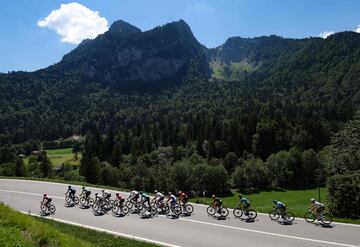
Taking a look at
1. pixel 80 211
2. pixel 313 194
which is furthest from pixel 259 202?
pixel 80 211

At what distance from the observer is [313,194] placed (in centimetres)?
8775

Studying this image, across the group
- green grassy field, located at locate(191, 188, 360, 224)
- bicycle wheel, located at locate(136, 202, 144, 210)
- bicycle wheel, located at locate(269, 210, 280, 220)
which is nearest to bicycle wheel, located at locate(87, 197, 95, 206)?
bicycle wheel, located at locate(136, 202, 144, 210)

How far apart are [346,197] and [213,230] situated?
353 inches

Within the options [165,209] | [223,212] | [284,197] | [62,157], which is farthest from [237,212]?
[62,157]

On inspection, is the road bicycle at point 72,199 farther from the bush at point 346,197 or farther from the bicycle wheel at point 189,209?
the bush at point 346,197

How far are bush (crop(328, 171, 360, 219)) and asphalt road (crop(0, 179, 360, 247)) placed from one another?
9.78 feet

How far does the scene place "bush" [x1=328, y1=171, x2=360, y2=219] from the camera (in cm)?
2561

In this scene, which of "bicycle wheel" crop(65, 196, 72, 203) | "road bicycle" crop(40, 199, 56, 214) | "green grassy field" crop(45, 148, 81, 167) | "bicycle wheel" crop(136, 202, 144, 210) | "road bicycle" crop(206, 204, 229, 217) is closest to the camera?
"road bicycle" crop(206, 204, 229, 217)

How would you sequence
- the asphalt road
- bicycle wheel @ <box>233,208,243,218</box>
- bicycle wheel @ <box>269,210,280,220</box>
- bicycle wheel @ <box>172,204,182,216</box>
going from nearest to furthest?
the asphalt road → bicycle wheel @ <box>269,210,280,220</box> → bicycle wheel @ <box>233,208,243,218</box> → bicycle wheel @ <box>172,204,182,216</box>

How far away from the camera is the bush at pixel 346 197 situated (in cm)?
2561

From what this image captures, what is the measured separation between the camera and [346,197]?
26203 mm

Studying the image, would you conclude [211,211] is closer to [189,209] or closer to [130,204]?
[189,209]

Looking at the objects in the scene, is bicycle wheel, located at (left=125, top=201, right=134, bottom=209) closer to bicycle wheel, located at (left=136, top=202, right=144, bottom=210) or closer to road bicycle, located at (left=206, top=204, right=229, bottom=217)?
bicycle wheel, located at (left=136, top=202, right=144, bottom=210)

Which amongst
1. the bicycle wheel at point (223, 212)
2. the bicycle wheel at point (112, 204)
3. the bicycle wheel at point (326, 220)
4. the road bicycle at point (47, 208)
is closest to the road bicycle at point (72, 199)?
the road bicycle at point (47, 208)
